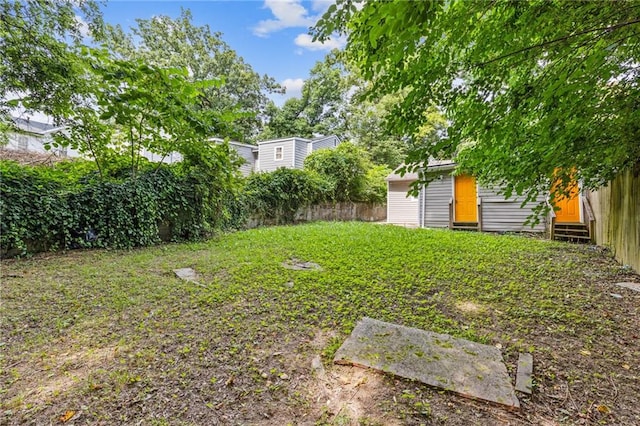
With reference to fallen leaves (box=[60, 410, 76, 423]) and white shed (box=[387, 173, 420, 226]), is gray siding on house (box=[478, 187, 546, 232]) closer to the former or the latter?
white shed (box=[387, 173, 420, 226])

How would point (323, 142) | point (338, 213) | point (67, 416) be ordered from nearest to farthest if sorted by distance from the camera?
point (67, 416) → point (338, 213) → point (323, 142)

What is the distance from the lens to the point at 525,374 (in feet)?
5.71

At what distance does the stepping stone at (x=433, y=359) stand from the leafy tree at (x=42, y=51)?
572 centimetres

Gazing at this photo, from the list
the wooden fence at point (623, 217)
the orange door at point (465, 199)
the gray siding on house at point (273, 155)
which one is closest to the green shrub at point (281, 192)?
the orange door at point (465, 199)

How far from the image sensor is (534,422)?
1395mm

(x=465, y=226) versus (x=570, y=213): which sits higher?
(x=570, y=213)

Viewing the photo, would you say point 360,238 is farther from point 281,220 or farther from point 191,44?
point 191,44

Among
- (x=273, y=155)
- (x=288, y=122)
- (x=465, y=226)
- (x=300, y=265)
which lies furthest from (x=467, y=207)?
(x=288, y=122)

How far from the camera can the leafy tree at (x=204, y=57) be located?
63.7 feet

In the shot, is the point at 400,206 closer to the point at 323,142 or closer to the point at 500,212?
the point at 500,212

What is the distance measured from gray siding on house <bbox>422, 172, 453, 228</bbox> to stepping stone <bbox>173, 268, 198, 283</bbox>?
26.7 feet

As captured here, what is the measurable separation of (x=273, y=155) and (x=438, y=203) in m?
10.1

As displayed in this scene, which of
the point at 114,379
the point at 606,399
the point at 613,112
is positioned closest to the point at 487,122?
the point at 613,112

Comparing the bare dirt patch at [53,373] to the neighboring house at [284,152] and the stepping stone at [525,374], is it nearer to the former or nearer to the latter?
the stepping stone at [525,374]
